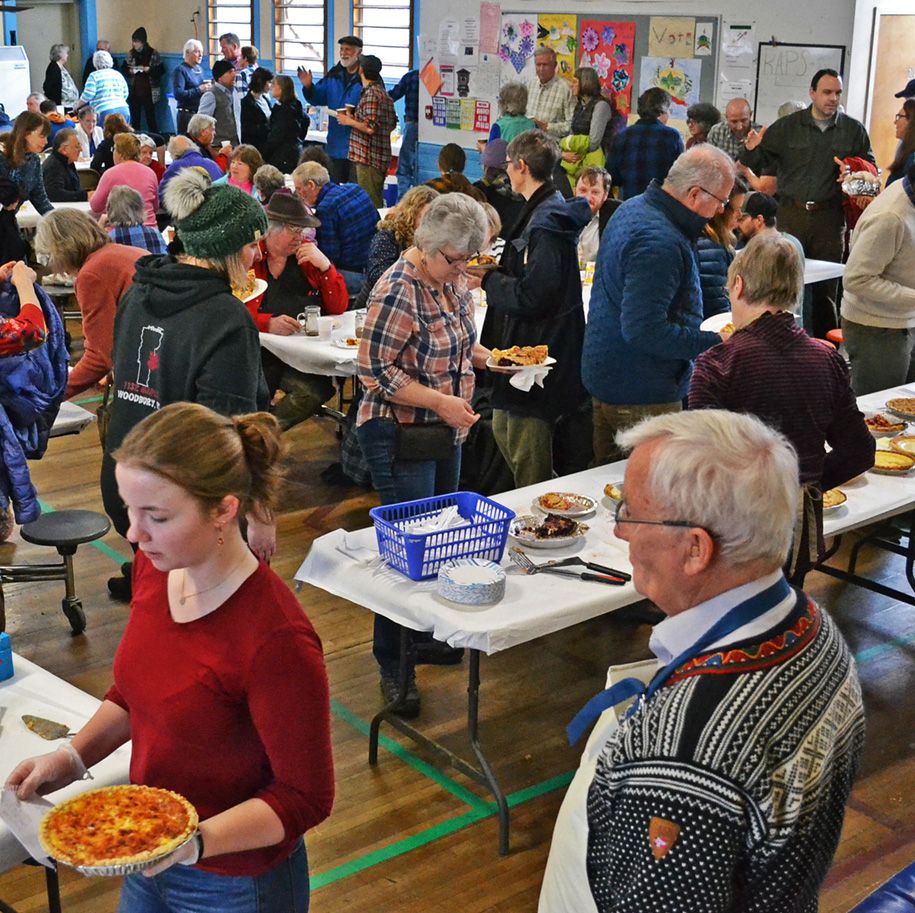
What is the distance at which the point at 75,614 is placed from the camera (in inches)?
176

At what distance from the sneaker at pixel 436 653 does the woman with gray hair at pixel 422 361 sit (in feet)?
0.64

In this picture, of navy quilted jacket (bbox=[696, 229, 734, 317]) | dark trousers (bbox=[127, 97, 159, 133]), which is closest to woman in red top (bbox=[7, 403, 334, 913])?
navy quilted jacket (bbox=[696, 229, 734, 317])

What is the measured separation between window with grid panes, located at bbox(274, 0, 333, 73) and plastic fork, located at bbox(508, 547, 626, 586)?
12836 mm

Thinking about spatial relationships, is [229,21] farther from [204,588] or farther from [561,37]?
Result: [204,588]

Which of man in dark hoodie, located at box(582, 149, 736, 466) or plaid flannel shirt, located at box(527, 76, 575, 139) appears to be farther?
plaid flannel shirt, located at box(527, 76, 575, 139)

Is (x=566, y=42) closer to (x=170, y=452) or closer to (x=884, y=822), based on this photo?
(x=884, y=822)

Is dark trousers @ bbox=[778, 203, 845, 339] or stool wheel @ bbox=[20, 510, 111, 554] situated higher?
dark trousers @ bbox=[778, 203, 845, 339]

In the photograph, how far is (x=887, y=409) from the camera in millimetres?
4777

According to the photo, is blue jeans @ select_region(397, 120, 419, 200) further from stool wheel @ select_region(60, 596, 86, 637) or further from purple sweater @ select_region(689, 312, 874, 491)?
purple sweater @ select_region(689, 312, 874, 491)

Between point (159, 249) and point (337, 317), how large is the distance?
1572 millimetres

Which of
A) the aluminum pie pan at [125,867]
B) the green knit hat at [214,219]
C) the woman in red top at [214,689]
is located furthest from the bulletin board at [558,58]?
the aluminum pie pan at [125,867]

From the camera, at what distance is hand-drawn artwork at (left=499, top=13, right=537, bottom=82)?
38.3 ft

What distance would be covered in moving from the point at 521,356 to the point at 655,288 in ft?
1.91

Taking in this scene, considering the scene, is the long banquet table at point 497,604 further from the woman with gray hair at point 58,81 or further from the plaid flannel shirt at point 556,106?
the woman with gray hair at point 58,81
